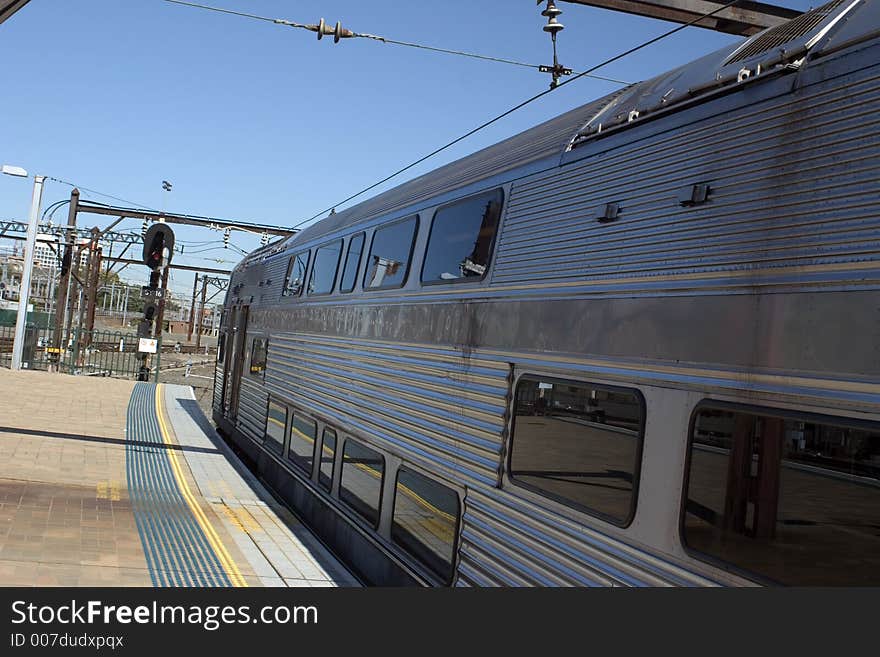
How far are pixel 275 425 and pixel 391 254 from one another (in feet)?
16.1

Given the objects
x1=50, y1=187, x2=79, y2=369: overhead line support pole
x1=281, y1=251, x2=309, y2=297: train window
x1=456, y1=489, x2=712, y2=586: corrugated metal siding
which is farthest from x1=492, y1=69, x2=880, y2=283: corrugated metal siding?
x1=50, y1=187, x2=79, y2=369: overhead line support pole

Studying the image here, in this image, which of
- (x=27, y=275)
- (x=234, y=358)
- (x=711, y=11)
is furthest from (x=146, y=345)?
(x=711, y=11)

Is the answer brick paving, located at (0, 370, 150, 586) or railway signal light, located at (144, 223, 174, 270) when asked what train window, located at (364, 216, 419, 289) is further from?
railway signal light, located at (144, 223, 174, 270)

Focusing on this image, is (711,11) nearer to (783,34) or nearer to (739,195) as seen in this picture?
(783,34)

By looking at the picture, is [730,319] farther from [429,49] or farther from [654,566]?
[429,49]

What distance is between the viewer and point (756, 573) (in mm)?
3123

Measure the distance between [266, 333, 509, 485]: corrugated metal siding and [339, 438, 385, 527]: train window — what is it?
0.18m

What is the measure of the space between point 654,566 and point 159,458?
10921mm

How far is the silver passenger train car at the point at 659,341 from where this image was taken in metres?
2.98

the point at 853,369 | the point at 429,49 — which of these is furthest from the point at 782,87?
the point at 429,49

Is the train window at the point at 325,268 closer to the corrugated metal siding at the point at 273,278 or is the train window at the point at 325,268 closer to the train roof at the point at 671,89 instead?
the corrugated metal siding at the point at 273,278

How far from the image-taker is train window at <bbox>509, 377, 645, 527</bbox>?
391 cm

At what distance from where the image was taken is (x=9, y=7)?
8.07 m

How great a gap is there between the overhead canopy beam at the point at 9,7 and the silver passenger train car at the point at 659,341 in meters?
4.36
